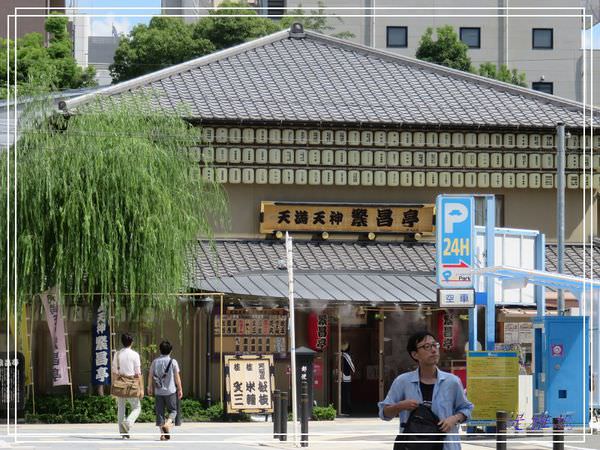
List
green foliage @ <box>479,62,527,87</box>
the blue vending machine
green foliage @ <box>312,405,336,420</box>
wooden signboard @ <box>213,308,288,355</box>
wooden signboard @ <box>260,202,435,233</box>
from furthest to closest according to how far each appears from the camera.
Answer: green foliage @ <box>479,62,527,87</box>, wooden signboard @ <box>260,202,435,233</box>, wooden signboard @ <box>213,308,288,355</box>, green foliage @ <box>312,405,336,420</box>, the blue vending machine

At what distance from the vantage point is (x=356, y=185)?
34.0 metres

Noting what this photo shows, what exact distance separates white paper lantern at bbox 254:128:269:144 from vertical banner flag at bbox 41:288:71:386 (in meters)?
6.94

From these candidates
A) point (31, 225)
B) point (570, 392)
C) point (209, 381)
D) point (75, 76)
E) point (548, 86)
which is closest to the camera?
point (570, 392)

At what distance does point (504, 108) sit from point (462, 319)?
6279 mm

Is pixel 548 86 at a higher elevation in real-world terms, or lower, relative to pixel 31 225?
higher

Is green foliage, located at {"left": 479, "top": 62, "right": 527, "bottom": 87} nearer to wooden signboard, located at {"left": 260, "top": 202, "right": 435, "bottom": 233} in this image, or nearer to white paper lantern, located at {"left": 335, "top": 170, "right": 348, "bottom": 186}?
wooden signboard, located at {"left": 260, "top": 202, "right": 435, "bottom": 233}

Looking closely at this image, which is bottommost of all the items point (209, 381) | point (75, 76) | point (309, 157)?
point (209, 381)

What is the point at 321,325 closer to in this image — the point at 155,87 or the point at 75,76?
the point at 155,87

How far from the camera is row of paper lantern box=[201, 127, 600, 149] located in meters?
33.2

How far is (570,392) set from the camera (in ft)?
77.0

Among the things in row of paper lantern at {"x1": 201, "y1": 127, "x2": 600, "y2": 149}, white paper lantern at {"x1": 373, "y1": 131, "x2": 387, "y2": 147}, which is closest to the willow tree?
row of paper lantern at {"x1": 201, "y1": 127, "x2": 600, "y2": 149}

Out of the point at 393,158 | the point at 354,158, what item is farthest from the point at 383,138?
the point at 354,158

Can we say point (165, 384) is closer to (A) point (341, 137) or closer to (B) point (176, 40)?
(A) point (341, 137)

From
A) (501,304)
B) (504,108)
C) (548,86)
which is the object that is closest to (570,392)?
(501,304)
